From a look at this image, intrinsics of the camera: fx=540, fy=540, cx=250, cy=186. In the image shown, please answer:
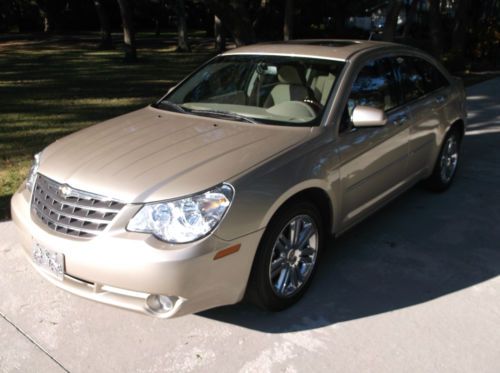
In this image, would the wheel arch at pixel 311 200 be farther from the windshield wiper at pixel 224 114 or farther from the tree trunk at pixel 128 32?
the tree trunk at pixel 128 32

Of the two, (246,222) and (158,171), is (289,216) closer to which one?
(246,222)

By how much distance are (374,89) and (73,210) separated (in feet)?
7.93

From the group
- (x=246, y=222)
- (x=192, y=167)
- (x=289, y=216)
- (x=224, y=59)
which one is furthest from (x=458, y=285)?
(x=224, y=59)

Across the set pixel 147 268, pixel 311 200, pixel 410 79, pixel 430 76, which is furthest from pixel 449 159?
pixel 147 268

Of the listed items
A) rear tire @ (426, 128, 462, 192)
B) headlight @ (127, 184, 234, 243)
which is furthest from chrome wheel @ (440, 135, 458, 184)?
headlight @ (127, 184, 234, 243)

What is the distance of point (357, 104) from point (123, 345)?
227 cm

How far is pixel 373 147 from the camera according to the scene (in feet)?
12.9

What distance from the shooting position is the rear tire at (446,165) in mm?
5277

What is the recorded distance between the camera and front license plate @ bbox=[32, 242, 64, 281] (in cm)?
292

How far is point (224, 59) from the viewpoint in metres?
4.59

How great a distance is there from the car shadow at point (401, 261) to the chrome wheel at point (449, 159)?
0.59 feet

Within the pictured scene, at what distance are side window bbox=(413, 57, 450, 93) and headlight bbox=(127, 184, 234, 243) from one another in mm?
2975

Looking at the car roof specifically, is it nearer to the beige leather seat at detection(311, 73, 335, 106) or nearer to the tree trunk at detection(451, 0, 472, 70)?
the beige leather seat at detection(311, 73, 335, 106)

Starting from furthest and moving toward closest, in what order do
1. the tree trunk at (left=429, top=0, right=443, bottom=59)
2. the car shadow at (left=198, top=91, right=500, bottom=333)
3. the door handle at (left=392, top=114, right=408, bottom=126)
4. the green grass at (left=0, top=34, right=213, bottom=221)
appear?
the tree trunk at (left=429, top=0, right=443, bottom=59) < the green grass at (left=0, top=34, right=213, bottom=221) < the door handle at (left=392, top=114, right=408, bottom=126) < the car shadow at (left=198, top=91, right=500, bottom=333)
